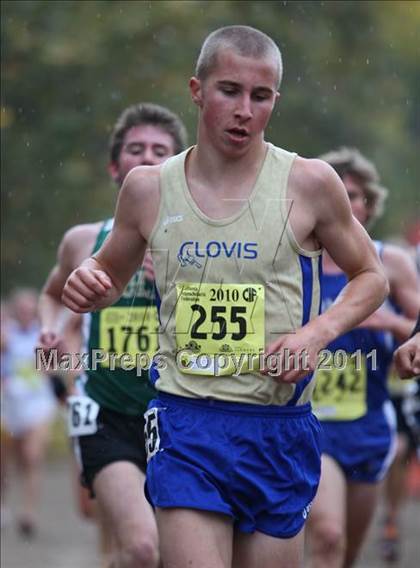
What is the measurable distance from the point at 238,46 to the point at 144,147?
2.01 meters

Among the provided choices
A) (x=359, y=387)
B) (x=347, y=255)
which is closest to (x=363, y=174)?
(x=359, y=387)

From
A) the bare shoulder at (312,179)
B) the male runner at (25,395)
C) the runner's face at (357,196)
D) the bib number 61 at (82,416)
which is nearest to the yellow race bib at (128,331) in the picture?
the bib number 61 at (82,416)

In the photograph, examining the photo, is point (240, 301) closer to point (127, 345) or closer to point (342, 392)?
point (127, 345)

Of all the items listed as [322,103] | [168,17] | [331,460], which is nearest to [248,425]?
[331,460]

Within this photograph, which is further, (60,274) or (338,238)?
(60,274)

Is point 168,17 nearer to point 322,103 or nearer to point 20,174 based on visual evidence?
point 20,174

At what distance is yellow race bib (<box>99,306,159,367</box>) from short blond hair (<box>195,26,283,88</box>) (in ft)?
6.07

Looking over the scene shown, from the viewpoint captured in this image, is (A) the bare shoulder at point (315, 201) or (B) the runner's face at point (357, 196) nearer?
(A) the bare shoulder at point (315, 201)

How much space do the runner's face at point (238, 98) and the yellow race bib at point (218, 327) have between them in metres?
0.49

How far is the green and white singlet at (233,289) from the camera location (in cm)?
518

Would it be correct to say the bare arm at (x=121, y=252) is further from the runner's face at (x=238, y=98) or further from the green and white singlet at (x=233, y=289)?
the runner's face at (x=238, y=98)

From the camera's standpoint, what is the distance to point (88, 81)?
15625 millimetres

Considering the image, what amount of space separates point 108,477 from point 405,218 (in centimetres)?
2499

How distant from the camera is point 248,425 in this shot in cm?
518
